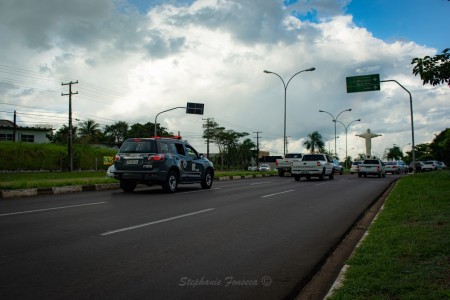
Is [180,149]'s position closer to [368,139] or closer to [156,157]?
[156,157]

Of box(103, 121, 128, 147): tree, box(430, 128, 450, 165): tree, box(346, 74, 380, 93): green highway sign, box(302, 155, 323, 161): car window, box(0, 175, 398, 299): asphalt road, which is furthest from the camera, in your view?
box(103, 121, 128, 147): tree

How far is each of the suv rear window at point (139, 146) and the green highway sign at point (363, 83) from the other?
77.6 ft

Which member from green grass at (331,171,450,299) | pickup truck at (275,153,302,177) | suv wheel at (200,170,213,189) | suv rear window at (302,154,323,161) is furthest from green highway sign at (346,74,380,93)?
green grass at (331,171,450,299)

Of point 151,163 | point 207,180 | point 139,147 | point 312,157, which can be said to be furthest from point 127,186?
point 312,157

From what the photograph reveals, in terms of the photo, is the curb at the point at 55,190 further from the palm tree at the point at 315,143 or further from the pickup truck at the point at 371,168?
the palm tree at the point at 315,143

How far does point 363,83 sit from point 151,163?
24551mm

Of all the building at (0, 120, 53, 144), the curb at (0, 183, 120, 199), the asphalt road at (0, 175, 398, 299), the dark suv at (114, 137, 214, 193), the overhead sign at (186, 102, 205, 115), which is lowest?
the asphalt road at (0, 175, 398, 299)

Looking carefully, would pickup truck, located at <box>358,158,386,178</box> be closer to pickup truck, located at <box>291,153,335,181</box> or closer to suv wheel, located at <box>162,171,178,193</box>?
pickup truck, located at <box>291,153,335,181</box>

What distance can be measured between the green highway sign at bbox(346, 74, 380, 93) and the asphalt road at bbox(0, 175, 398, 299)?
25449 mm

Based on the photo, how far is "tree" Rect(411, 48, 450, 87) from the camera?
7340mm

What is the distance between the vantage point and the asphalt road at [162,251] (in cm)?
380

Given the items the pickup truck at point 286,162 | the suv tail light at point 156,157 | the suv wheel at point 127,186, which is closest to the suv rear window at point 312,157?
the pickup truck at point 286,162

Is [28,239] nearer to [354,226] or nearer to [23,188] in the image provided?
[354,226]

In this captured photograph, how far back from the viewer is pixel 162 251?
205 inches
